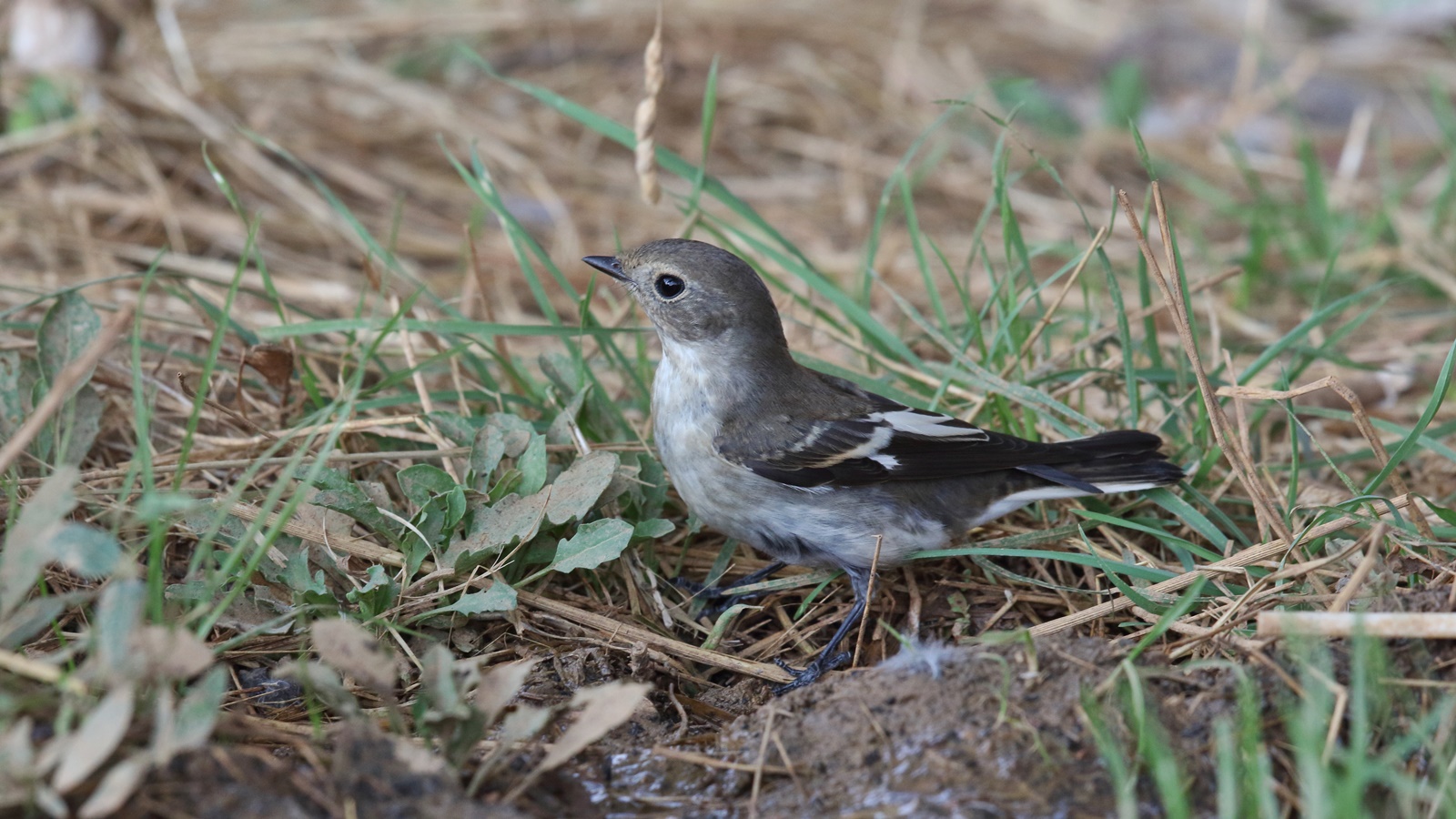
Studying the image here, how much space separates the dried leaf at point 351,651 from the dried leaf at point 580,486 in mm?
1009

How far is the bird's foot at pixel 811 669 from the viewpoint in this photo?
11.2 ft

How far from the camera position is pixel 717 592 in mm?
3836

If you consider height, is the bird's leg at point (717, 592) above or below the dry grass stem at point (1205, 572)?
below

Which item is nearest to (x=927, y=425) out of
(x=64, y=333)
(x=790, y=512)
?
(x=790, y=512)

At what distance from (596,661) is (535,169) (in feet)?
14.1

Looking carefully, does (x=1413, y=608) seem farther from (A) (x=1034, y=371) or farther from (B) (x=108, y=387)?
(B) (x=108, y=387)

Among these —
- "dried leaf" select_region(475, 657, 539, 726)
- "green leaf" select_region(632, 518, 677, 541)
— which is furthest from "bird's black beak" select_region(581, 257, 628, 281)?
"dried leaf" select_region(475, 657, 539, 726)

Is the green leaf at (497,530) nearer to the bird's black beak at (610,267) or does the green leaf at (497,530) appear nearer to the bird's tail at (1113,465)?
the bird's black beak at (610,267)

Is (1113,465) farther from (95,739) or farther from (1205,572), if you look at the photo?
(95,739)

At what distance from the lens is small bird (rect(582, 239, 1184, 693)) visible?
12.5ft

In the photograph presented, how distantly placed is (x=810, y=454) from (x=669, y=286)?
76cm

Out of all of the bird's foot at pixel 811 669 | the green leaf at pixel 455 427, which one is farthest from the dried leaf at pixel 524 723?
the green leaf at pixel 455 427

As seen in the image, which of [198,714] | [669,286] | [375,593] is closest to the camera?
[198,714]

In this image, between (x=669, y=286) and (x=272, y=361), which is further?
(x=669, y=286)
